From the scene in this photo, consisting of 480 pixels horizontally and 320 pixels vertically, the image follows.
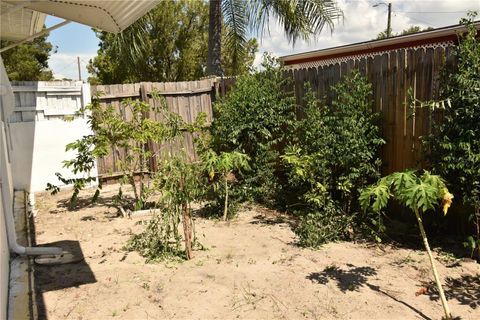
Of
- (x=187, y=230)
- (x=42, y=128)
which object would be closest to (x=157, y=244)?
(x=187, y=230)

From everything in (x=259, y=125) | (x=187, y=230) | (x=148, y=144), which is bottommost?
(x=187, y=230)

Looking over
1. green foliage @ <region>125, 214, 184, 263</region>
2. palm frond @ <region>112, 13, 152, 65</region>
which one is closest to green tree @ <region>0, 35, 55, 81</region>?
palm frond @ <region>112, 13, 152, 65</region>

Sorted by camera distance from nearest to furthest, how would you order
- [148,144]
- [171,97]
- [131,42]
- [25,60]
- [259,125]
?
1. [259,125]
2. [148,144]
3. [171,97]
4. [131,42]
5. [25,60]

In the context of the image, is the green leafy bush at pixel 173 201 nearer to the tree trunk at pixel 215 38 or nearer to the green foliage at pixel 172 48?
the tree trunk at pixel 215 38

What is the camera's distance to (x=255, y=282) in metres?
3.84

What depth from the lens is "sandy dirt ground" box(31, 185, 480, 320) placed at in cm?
335

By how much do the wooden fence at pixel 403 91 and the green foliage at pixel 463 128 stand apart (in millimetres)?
258

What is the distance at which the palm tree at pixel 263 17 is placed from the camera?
1032 cm

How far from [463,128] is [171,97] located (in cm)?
621

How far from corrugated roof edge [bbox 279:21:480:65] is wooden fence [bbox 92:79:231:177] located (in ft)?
5.90

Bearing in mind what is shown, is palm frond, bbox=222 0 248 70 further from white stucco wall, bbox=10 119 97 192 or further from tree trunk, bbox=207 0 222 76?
white stucco wall, bbox=10 119 97 192

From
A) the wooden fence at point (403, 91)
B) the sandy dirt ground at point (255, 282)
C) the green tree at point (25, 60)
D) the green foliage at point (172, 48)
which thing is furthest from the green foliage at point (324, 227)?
the green tree at point (25, 60)

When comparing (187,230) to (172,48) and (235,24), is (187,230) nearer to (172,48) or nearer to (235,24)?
(235,24)

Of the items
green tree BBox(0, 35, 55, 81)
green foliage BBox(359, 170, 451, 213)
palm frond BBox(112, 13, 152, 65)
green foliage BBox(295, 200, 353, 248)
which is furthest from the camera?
green tree BBox(0, 35, 55, 81)
